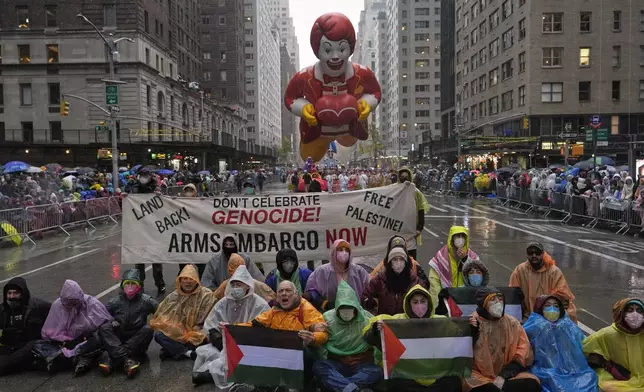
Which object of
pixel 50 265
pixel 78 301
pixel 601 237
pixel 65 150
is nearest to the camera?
pixel 78 301

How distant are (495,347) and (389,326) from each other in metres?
1.10

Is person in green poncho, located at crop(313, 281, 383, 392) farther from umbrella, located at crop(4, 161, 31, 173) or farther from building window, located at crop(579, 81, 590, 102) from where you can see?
building window, located at crop(579, 81, 590, 102)

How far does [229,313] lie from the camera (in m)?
6.09

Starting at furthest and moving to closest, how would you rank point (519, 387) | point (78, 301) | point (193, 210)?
point (193, 210) → point (78, 301) → point (519, 387)

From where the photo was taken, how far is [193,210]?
9.20 m

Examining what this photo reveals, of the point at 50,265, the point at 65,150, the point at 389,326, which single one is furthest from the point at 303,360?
the point at 65,150

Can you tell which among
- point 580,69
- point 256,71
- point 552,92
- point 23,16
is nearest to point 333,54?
point 552,92

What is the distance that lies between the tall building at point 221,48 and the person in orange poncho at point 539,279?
86.7 metres

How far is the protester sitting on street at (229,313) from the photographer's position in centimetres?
584

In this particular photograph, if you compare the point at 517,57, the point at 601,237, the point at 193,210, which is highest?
the point at 517,57

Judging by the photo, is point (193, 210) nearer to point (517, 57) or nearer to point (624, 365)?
point (624, 365)

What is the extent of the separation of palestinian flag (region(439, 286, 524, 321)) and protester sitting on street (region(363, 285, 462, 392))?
599 millimetres

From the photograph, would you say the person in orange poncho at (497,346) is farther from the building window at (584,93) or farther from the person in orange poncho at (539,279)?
the building window at (584,93)

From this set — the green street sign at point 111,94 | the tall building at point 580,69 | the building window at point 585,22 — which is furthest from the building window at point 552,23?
the green street sign at point 111,94
